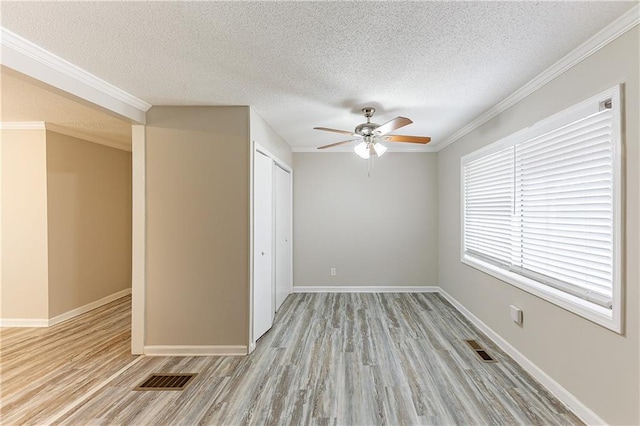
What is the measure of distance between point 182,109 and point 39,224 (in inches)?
104

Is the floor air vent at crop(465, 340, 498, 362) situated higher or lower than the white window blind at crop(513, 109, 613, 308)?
lower

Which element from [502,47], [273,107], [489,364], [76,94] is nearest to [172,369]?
[76,94]

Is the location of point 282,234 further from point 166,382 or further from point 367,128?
point 166,382

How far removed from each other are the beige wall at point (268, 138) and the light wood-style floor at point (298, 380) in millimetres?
Result: 2291

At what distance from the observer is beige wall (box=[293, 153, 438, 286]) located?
4973 millimetres

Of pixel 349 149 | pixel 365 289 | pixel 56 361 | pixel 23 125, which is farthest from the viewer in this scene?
pixel 365 289

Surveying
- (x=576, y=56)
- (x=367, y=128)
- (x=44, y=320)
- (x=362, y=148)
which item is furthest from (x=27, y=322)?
(x=576, y=56)

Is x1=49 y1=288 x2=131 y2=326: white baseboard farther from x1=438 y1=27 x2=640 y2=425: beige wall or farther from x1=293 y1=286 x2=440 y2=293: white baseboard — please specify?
x1=438 y1=27 x2=640 y2=425: beige wall

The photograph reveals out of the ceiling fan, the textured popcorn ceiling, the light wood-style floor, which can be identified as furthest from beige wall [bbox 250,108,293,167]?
the light wood-style floor

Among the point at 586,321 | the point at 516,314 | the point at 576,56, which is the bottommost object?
the point at 516,314

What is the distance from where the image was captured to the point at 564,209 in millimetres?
2109

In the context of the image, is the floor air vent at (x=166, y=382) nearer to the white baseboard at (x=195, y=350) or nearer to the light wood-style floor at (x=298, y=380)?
the light wood-style floor at (x=298, y=380)

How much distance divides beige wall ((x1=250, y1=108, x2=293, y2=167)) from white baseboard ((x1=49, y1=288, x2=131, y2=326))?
3.55 metres

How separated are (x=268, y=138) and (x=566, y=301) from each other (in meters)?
3.33
